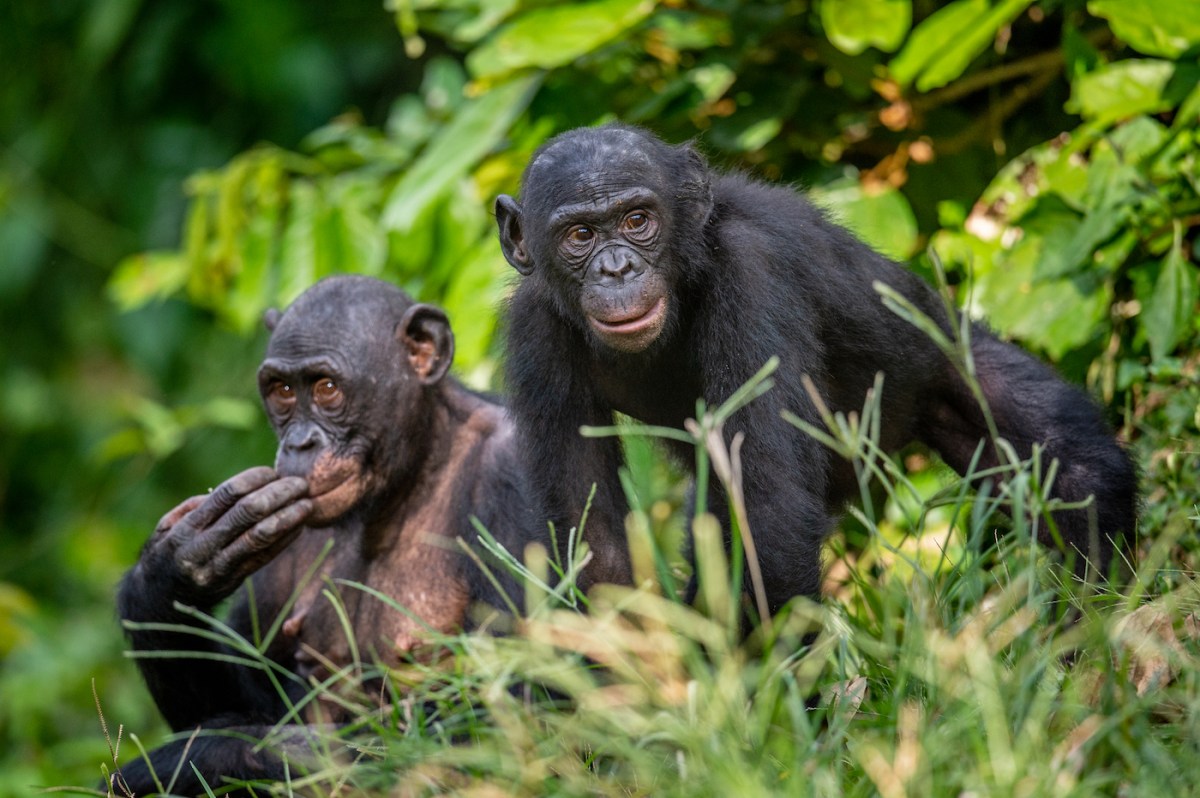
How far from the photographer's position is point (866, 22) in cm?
544

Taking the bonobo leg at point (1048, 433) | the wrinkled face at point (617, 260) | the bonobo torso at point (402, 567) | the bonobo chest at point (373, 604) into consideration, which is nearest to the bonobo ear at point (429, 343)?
the bonobo torso at point (402, 567)

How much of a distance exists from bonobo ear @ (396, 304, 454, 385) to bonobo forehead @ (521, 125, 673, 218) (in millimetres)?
832

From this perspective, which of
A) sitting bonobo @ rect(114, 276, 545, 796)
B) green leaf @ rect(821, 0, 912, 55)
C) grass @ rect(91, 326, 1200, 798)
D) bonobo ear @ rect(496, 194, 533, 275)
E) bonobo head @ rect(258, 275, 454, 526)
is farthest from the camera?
green leaf @ rect(821, 0, 912, 55)

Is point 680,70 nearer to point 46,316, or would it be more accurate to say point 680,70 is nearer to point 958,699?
point 958,699

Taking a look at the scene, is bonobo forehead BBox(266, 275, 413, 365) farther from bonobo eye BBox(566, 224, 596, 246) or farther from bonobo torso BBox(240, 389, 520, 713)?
bonobo eye BBox(566, 224, 596, 246)

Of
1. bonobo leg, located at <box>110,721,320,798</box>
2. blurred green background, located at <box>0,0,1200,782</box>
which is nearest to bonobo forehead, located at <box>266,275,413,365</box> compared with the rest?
blurred green background, located at <box>0,0,1200,782</box>

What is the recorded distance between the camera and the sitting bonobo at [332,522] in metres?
4.51

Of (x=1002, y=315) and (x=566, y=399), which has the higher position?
(x=566, y=399)

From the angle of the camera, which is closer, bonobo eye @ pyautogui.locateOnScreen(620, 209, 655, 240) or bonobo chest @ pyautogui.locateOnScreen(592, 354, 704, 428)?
bonobo eye @ pyautogui.locateOnScreen(620, 209, 655, 240)

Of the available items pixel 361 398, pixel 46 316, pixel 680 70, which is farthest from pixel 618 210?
pixel 46 316

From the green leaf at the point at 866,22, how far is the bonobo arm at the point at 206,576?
Answer: 8.98ft

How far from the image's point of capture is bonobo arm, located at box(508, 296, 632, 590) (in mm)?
4152

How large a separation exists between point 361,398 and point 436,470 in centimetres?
42

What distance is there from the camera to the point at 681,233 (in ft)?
13.4
